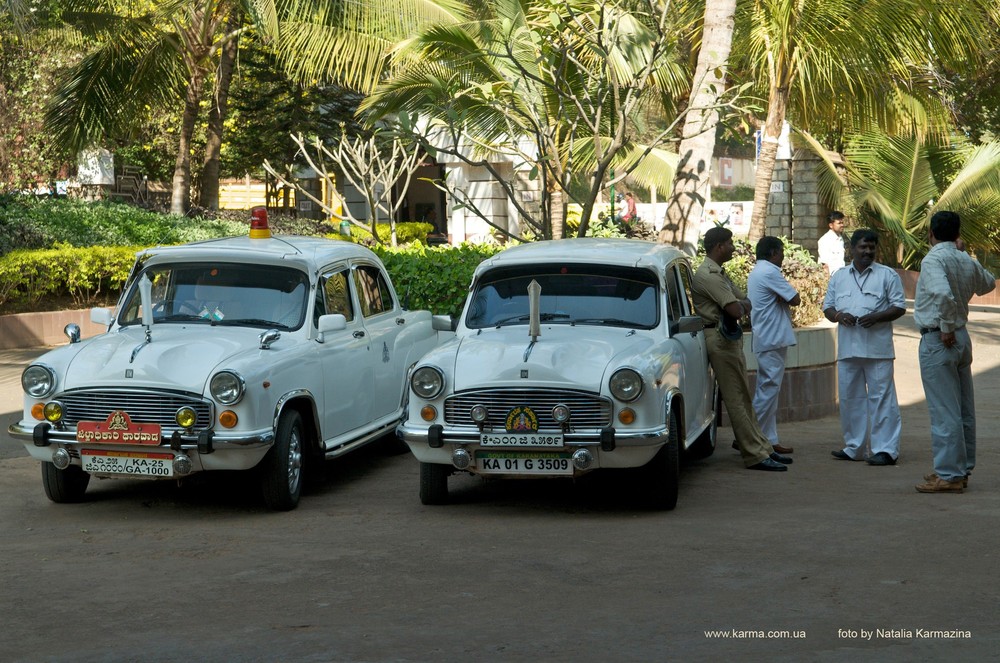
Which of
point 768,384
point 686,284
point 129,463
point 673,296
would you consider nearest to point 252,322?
point 129,463

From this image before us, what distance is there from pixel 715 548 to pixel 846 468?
325 centimetres

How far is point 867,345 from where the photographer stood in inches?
385

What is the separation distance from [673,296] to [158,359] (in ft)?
12.2

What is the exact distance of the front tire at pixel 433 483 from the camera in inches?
327

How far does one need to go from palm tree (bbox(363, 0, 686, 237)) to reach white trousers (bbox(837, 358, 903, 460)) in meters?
3.36

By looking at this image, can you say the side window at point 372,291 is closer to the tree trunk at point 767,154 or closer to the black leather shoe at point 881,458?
the black leather shoe at point 881,458

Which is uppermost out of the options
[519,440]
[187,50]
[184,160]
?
[187,50]

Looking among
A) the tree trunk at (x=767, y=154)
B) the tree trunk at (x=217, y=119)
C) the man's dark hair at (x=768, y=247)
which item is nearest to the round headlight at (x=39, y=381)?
the man's dark hair at (x=768, y=247)

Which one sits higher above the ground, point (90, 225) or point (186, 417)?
point (90, 225)

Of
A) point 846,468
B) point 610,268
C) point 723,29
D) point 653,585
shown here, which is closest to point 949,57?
point 723,29

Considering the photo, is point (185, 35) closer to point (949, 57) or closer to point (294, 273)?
point (949, 57)

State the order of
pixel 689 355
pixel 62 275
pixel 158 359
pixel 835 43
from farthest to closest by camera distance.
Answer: pixel 62 275 → pixel 835 43 → pixel 689 355 → pixel 158 359

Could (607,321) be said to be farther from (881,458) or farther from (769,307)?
(881,458)

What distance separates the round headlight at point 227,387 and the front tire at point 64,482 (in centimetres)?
140
